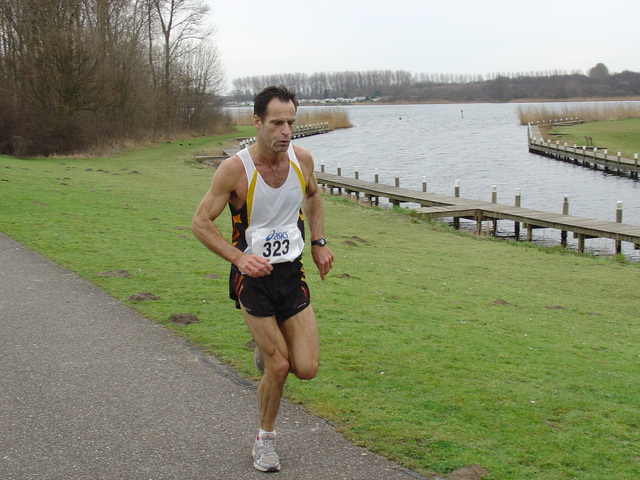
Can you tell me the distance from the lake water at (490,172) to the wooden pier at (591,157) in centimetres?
94

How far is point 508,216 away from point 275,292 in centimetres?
2211

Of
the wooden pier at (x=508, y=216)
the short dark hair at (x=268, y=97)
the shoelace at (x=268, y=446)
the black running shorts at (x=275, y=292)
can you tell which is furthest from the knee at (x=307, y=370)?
the wooden pier at (x=508, y=216)

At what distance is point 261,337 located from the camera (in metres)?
4.19

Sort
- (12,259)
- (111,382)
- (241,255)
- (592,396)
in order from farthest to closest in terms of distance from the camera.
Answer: (12,259) < (592,396) < (111,382) < (241,255)

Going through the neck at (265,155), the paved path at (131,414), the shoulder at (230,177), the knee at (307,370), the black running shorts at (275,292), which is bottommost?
the paved path at (131,414)

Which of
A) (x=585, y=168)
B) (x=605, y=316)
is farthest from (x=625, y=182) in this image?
(x=605, y=316)

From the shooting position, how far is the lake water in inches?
1287

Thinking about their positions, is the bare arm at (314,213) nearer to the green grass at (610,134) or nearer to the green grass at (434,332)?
the green grass at (434,332)

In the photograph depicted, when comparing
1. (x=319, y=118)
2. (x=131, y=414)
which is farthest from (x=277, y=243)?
(x=319, y=118)

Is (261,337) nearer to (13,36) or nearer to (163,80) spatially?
(13,36)

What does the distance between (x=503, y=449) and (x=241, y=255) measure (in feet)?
6.68

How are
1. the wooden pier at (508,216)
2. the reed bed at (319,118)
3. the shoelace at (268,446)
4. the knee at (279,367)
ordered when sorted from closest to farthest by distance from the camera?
1. the shoelace at (268,446)
2. the knee at (279,367)
3. the wooden pier at (508,216)
4. the reed bed at (319,118)

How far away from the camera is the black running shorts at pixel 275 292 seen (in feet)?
13.7

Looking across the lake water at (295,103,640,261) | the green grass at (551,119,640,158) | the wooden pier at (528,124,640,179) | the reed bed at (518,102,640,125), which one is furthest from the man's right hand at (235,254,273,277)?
the reed bed at (518,102,640,125)
